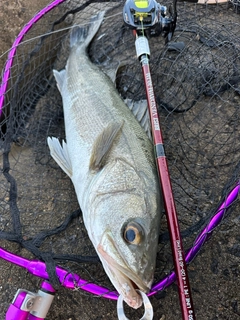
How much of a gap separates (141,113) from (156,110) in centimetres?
45

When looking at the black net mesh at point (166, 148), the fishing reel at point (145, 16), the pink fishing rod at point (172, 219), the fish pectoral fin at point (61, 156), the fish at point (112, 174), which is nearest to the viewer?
the pink fishing rod at point (172, 219)

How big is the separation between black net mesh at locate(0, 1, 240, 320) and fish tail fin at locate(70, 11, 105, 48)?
0.49ft

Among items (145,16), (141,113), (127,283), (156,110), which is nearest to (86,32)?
(145,16)

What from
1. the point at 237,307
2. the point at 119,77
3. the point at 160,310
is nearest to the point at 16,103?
the point at 119,77

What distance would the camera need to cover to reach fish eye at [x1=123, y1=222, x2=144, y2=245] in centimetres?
184

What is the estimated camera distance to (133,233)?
6.07 feet

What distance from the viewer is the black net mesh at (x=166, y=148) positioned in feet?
7.52

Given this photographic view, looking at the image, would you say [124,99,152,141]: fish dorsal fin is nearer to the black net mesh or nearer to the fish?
the fish

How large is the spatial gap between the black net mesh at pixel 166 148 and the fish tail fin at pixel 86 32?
149mm

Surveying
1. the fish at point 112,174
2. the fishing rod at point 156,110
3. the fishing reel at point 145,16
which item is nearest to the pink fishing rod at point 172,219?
the fishing rod at point 156,110

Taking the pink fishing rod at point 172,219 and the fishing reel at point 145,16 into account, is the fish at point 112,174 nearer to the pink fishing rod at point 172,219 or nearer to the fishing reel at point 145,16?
the pink fishing rod at point 172,219

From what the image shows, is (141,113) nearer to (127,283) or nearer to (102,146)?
(102,146)

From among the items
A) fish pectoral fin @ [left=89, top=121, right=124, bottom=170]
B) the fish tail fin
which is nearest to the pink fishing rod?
fish pectoral fin @ [left=89, top=121, right=124, bottom=170]

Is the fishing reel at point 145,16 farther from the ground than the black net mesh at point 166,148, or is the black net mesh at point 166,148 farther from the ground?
the fishing reel at point 145,16
